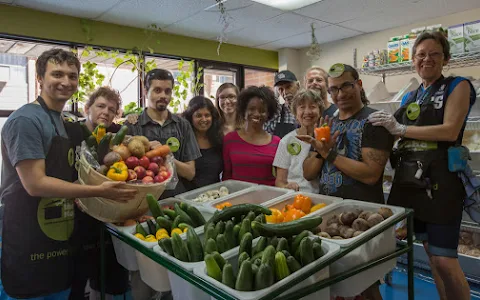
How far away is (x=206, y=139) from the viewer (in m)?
2.50

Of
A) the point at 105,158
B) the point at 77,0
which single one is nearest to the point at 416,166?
the point at 105,158

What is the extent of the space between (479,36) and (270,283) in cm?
297

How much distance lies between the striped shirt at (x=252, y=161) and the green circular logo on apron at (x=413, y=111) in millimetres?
836

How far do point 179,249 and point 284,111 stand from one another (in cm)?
197

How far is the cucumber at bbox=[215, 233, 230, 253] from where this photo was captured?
1166mm

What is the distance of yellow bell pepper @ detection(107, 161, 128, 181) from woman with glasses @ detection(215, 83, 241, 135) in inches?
50.4

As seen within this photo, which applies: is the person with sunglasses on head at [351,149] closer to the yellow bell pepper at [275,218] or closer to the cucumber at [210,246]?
the yellow bell pepper at [275,218]

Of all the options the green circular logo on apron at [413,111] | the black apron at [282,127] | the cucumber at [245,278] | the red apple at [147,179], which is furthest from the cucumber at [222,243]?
the black apron at [282,127]

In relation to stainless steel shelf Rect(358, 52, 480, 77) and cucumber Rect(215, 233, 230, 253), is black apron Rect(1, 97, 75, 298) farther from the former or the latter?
stainless steel shelf Rect(358, 52, 480, 77)

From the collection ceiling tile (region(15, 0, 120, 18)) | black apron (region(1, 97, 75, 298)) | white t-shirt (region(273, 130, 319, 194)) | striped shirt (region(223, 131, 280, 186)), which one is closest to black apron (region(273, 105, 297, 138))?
striped shirt (region(223, 131, 280, 186))

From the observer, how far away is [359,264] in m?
1.25

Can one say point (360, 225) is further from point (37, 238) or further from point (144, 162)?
point (37, 238)

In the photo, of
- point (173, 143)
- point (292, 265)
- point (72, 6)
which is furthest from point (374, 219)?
point (72, 6)

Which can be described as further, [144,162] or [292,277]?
[144,162]
